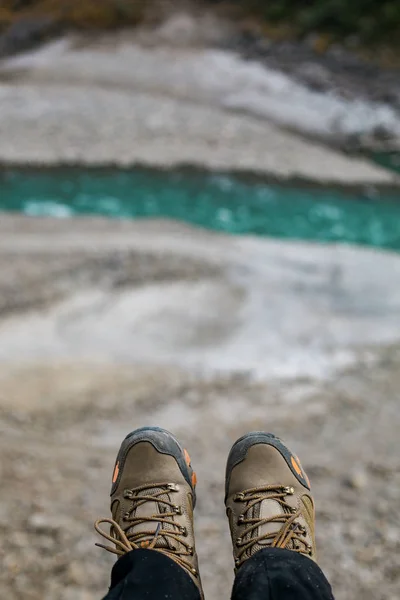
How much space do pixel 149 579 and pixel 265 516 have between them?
1.81 ft

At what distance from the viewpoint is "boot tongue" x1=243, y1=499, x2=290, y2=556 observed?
1.78m

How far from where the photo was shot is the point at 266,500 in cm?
195

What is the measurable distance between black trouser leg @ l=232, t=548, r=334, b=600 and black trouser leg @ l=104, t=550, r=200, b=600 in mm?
138

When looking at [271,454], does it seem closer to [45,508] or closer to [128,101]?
[45,508]

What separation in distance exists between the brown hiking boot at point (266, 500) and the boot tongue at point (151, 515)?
0.23m

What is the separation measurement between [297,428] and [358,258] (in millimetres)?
3521

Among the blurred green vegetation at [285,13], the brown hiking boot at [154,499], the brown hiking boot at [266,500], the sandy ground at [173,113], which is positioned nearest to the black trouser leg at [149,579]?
the brown hiking boot at [154,499]

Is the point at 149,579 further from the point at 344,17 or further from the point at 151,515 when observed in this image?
the point at 344,17

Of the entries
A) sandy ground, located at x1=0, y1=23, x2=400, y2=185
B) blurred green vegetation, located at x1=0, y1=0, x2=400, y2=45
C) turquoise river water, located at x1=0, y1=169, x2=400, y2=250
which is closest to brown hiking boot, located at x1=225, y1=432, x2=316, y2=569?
turquoise river water, located at x1=0, y1=169, x2=400, y2=250

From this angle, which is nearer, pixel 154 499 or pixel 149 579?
pixel 149 579

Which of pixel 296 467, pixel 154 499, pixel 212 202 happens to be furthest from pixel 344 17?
pixel 154 499

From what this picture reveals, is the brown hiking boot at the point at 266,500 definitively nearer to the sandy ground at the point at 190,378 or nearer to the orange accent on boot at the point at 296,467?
the orange accent on boot at the point at 296,467

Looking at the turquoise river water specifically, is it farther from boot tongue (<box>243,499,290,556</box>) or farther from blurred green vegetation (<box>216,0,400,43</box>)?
blurred green vegetation (<box>216,0,400,43</box>)

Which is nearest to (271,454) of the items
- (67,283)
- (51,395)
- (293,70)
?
(51,395)
